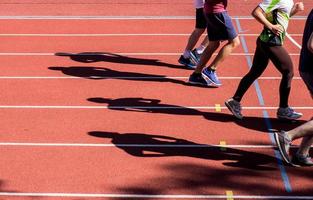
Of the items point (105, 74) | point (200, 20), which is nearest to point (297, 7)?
point (200, 20)

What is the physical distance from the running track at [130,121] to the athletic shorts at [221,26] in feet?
2.65

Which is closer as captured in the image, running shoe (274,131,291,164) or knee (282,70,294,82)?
running shoe (274,131,291,164)

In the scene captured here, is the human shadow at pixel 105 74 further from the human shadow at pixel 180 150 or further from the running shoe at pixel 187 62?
the human shadow at pixel 180 150

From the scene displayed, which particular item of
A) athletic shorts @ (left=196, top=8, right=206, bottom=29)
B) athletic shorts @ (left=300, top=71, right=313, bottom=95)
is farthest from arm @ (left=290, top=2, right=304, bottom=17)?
athletic shorts @ (left=196, top=8, right=206, bottom=29)

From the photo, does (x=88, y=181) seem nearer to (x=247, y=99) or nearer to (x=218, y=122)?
(x=218, y=122)

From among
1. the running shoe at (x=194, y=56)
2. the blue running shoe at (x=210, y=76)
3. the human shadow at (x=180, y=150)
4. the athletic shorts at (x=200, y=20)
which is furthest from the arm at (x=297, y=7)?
the running shoe at (x=194, y=56)

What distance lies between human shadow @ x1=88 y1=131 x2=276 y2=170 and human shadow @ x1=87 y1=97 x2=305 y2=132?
0.87 metres

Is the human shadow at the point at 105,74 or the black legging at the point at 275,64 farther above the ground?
the black legging at the point at 275,64

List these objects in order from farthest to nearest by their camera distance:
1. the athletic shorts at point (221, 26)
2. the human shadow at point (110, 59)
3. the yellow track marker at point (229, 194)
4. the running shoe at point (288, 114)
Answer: the human shadow at point (110, 59) → the athletic shorts at point (221, 26) → the running shoe at point (288, 114) → the yellow track marker at point (229, 194)

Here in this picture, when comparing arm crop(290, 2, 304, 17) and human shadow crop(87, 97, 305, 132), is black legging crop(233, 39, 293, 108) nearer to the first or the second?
human shadow crop(87, 97, 305, 132)

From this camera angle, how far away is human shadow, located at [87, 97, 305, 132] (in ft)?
26.7

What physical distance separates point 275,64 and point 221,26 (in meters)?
1.66

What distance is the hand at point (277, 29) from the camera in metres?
7.57

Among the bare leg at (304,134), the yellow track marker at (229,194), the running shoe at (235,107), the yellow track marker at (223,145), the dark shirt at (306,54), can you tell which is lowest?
the yellow track marker at (223,145)
